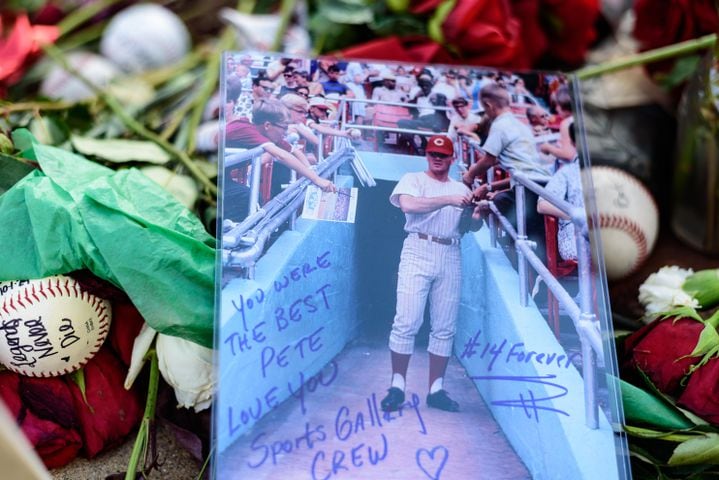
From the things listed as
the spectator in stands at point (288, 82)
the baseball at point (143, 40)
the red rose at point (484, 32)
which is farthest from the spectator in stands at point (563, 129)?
the baseball at point (143, 40)

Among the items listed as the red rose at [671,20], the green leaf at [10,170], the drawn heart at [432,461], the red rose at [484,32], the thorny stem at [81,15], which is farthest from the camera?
the thorny stem at [81,15]

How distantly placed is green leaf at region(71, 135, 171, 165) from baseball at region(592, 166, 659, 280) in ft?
1.57

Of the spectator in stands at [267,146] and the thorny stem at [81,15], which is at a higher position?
the thorny stem at [81,15]

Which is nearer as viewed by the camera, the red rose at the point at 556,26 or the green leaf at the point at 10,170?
the green leaf at the point at 10,170

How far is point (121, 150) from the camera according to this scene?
70cm

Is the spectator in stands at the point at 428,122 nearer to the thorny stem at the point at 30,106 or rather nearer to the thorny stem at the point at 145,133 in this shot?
the thorny stem at the point at 145,133

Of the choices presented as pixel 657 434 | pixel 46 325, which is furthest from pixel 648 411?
pixel 46 325

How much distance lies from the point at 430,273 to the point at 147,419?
258 mm

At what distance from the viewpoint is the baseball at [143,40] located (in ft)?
3.09

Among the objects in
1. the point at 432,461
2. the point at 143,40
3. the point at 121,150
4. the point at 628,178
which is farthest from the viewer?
the point at 143,40

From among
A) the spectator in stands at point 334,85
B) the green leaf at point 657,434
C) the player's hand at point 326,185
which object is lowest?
the green leaf at point 657,434

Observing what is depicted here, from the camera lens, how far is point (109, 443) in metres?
0.58

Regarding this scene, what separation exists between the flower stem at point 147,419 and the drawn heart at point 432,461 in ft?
0.74
